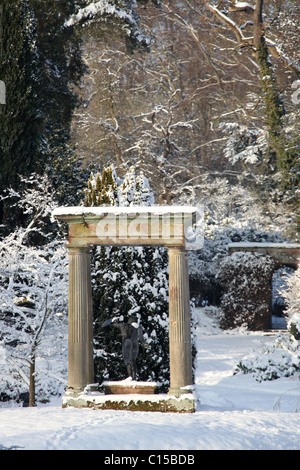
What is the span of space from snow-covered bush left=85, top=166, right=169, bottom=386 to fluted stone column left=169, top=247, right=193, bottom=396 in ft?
5.35

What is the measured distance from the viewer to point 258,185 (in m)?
26.5

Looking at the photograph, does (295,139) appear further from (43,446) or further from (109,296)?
(43,446)

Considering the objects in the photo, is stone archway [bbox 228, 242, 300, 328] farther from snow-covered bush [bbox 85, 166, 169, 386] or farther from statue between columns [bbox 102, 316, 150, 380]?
statue between columns [bbox 102, 316, 150, 380]

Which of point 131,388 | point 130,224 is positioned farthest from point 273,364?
point 130,224

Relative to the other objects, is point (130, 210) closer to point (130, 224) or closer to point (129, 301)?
point (130, 224)

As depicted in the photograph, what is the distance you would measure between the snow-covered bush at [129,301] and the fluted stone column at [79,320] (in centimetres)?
122

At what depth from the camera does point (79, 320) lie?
10562mm

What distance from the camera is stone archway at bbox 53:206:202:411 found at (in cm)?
1013

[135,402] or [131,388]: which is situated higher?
[131,388]

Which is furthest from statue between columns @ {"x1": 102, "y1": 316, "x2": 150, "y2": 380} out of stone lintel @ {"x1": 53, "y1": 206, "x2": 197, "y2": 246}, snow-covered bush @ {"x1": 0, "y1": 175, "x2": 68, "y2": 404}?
snow-covered bush @ {"x1": 0, "y1": 175, "x2": 68, "y2": 404}

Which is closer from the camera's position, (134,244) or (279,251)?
(134,244)

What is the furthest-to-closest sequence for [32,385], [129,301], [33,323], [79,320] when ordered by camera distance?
1. [33,323]
2. [32,385]
3. [129,301]
4. [79,320]

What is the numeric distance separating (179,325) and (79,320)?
183 cm
